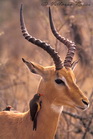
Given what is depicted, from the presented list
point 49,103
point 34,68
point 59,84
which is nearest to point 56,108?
point 49,103

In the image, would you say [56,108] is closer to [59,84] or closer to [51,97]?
[51,97]

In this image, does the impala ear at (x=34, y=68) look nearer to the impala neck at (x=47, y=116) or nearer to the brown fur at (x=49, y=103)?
the brown fur at (x=49, y=103)

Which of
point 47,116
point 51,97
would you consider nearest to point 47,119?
point 47,116

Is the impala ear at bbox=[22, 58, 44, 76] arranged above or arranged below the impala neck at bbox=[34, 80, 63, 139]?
above

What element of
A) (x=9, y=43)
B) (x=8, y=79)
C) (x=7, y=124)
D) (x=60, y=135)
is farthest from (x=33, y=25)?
(x=7, y=124)

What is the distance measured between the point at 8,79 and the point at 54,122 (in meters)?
5.51

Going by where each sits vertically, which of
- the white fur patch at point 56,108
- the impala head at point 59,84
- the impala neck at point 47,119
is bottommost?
the impala neck at point 47,119

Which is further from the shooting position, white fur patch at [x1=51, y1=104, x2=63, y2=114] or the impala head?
white fur patch at [x1=51, y1=104, x2=63, y2=114]

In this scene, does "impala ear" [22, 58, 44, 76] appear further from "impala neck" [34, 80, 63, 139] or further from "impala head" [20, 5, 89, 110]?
"impala neck" [34, 80, 63, 139]

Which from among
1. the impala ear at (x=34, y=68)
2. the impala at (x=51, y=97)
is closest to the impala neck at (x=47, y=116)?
the impala at (x=51, y=97)

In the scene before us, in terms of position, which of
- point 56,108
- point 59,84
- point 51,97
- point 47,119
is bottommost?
point 47,119

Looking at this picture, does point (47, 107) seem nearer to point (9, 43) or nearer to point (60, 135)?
point (60, 135)

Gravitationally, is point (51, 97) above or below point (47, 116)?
above

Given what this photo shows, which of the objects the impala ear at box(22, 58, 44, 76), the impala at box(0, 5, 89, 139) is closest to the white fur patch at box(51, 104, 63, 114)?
the impala at box(0, 5, 89, 139)
